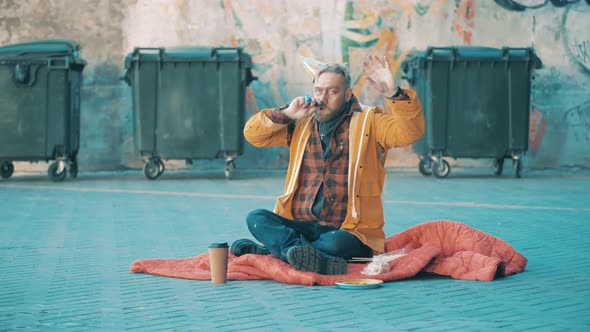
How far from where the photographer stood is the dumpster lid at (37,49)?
13055 mm

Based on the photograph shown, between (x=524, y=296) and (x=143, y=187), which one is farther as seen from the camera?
(x=143, y=187)

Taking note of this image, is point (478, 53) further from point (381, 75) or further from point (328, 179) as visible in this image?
point (381, 75)

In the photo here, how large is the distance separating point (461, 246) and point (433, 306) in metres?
1.23

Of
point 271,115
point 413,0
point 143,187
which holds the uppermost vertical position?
point 413,0

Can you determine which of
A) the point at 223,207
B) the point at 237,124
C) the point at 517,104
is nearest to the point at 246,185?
the point at 237,124

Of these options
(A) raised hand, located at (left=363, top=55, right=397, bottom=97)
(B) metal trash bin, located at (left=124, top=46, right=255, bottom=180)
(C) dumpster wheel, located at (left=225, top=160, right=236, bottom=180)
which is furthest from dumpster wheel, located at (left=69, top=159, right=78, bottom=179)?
(A) raised hand, located at (left=363, top=55, right=397, bottom=97)

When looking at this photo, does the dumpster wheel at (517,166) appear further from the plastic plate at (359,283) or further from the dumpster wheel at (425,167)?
the plastic plate at (359,283)

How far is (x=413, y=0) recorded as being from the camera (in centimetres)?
1527

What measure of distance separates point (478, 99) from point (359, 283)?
839 centimetres

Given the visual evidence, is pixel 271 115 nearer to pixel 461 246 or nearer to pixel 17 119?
pixel 461 246

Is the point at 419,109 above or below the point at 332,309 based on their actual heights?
above

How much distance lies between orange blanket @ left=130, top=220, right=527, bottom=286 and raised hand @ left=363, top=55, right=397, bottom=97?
0.95m

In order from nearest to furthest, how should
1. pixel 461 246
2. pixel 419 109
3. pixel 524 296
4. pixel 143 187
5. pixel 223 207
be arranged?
pixel 524 296 → pixel 419 109 → pixel 461 246 → pixel 223 207 → pixel 143 187

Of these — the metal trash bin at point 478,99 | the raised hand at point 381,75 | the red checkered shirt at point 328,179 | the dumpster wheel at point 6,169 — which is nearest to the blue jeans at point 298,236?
the red checkered shirt at point 328,179
